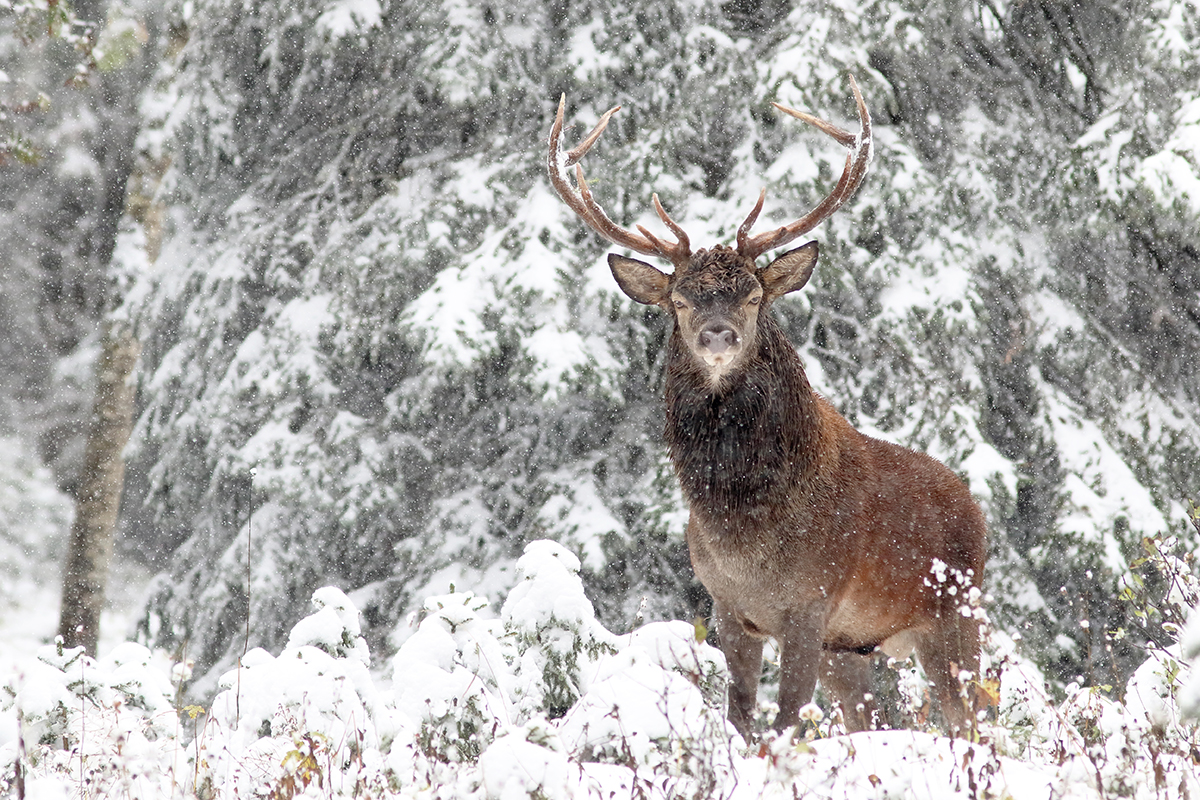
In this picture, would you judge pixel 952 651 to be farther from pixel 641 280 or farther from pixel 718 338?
pixel 641 280

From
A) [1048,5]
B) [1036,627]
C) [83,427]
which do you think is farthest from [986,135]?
[83,427]

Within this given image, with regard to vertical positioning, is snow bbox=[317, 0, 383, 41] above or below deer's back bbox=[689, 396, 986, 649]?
above

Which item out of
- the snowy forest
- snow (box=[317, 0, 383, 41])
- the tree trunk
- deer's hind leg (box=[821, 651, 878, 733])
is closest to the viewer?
deer's hind leg (box=[821, 651, 878, 733])

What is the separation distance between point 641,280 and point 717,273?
616 mm

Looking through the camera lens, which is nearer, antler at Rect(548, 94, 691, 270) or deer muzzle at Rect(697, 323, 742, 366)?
deer muzzle at Rect(697, 323, 742, 366)

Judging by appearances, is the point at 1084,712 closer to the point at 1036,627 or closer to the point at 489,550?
the point at 1036,627

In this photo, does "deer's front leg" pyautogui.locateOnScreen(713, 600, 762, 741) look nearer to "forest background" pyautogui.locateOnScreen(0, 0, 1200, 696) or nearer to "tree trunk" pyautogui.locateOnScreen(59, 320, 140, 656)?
"forest background" pyautogui.locateOnScreen(0, 0, 1200, 696)

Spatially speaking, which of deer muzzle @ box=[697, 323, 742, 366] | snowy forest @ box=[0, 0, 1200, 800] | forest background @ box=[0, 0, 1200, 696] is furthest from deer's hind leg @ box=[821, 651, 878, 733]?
forest background @ box=[0, 0, 1200, 696]

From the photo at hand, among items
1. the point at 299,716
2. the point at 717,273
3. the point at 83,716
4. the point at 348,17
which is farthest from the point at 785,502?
the point at 348,17

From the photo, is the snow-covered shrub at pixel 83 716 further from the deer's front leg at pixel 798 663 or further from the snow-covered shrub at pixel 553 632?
the deer's front leg at pixel 798 663

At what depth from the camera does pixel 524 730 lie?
9.45 feet

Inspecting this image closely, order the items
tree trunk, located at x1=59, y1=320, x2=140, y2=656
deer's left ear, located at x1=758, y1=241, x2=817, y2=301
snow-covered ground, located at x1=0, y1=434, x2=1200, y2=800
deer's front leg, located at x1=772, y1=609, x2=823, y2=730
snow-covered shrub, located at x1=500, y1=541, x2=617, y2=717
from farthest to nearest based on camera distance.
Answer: tree trunk, located at x1=59, y1=320, x2=140, y2=656 → deer's left ear, located at x1=758, y1=241, x2=817, y2=301 → snow-covered shrub, located at x1=500, y1=541, x2=617, y2=717 → deer's front leg, located at x1=772, y1=609, x2=823, y2=730 → snow-covered ground, located at x1=0, y1=434, x2=1200, y2=800

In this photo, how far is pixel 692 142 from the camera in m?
9.38

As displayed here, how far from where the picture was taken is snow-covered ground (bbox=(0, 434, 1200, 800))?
2.76 meters
